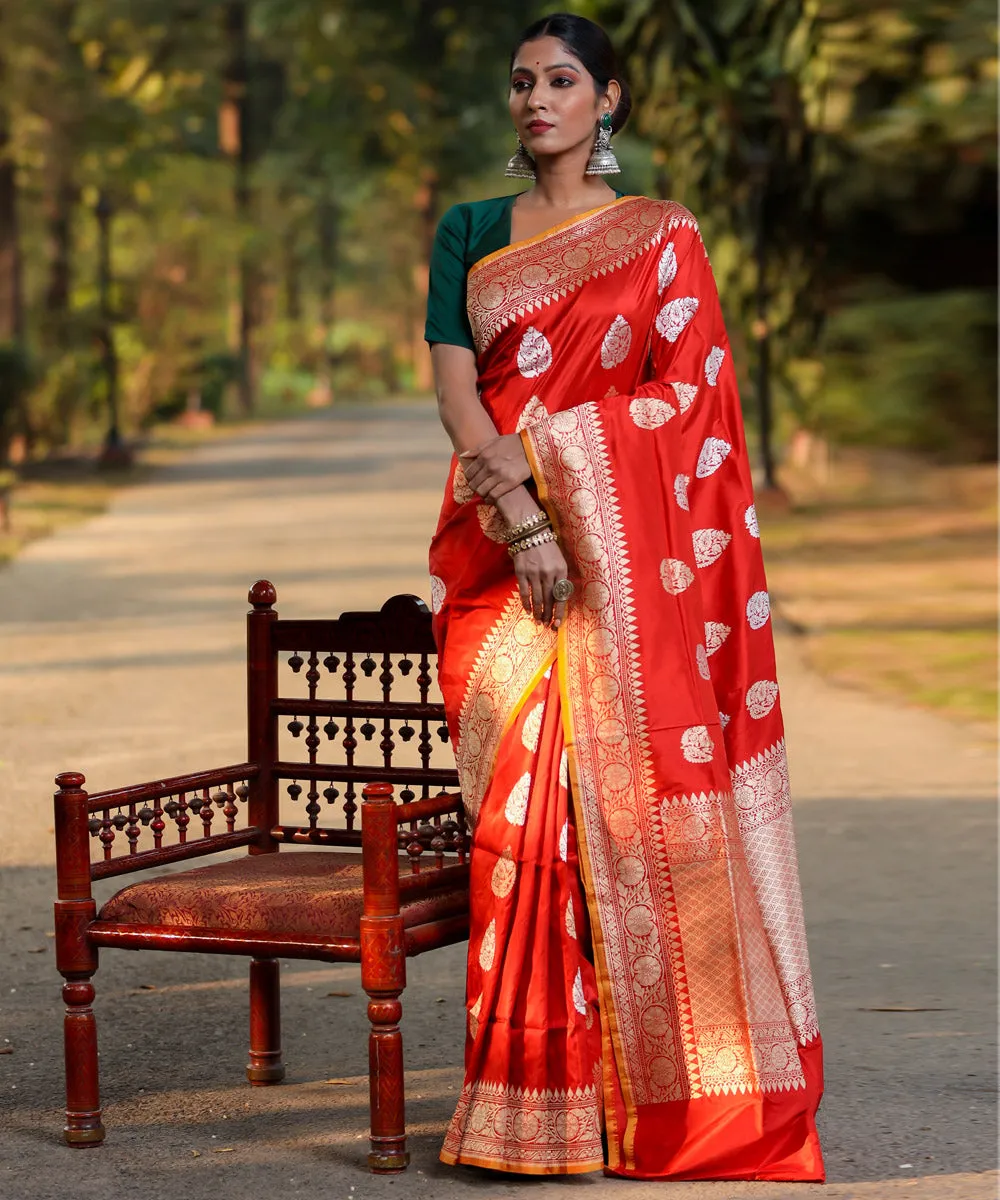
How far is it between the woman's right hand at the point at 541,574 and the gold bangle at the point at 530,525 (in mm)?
32

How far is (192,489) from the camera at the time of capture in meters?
23.5

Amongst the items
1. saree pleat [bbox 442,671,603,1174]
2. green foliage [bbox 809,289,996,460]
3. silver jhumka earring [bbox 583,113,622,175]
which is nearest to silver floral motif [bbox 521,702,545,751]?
saree pleat [bbox 442,671,603,1174]

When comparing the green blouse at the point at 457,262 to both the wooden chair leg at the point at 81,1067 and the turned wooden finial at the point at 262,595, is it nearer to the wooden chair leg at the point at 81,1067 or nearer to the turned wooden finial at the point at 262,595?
the turned wooden finial at the point at 262,595

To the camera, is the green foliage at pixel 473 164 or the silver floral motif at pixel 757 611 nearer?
the silver floral motif at pixel 757 611

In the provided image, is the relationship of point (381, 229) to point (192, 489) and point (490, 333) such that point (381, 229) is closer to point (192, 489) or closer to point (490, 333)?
point (192, 489)

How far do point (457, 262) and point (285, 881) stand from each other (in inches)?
48.3

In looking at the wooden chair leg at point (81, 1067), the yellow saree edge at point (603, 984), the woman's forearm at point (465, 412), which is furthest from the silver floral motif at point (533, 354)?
the wooden chair leg at point (81, 1067)

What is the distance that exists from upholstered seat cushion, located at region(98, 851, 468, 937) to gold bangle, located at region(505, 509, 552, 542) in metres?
0.68

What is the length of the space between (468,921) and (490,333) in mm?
1124

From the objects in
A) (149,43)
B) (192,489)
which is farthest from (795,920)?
(149,43)

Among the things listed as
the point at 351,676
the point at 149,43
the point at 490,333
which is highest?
the point at 149,43

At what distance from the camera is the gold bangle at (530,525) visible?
3.94m

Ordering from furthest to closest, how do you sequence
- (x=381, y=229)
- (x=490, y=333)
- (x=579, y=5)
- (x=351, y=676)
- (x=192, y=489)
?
(x=381, y=229) → (x=192, y=489) → (x=579, y=5) → (x=351, y=676) → (x=490, y=333)

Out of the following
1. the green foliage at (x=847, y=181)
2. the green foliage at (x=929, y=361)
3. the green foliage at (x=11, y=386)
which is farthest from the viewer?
the green foliage at (x=11, y=386)
